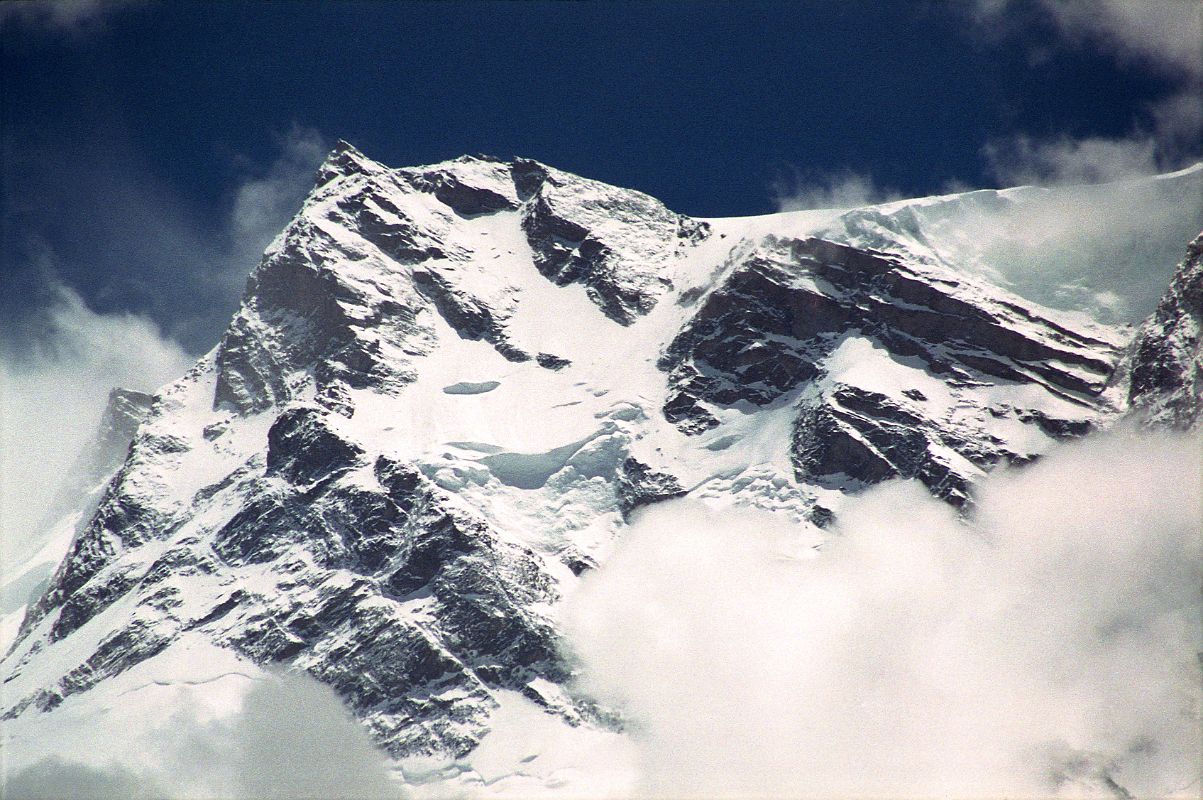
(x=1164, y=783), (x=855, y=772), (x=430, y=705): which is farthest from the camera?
(x=430, y=705)

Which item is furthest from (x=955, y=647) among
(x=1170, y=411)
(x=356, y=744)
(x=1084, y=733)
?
(x=356, y=744)

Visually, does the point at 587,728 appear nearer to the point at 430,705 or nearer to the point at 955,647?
the point at 430,705

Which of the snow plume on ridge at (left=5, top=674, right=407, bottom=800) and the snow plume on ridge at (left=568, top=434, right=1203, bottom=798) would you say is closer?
the snow plume on ridge at (left=568, top=434, right=1203, bottom=798)

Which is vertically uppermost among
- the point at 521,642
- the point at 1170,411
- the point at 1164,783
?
the point at 1170,411

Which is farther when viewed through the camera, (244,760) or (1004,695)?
(244,760)

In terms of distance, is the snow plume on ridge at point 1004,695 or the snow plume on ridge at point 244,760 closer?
the snow plume on ridge at point 1004,695

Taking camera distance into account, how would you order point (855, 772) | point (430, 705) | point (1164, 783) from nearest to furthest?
point (1164, 783)
point (855, 772)
point (430, 705)

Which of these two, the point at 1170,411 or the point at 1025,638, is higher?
the point at 1170,411

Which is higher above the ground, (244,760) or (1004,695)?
(244,760)
